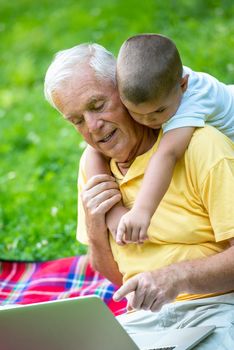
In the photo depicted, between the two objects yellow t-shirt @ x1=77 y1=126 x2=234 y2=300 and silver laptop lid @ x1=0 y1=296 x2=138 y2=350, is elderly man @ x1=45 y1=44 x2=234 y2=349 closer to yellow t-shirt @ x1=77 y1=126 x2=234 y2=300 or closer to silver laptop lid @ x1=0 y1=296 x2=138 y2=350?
yellow t-shirt @ x1=77 y1=126 x2=234 y2=300

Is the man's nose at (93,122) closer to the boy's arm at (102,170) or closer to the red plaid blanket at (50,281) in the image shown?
the boy's arm at (102,170)

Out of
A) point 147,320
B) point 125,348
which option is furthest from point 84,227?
point 125,348

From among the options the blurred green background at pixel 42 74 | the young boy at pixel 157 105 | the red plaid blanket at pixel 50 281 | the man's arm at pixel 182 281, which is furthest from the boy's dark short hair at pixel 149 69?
the blurred green background at pixel 42 74

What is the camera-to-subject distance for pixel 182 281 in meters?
2.81

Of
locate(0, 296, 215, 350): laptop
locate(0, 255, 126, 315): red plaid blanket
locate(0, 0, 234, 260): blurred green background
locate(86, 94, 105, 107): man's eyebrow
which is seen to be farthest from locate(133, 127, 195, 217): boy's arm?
locate(0, 0, 234, 260): blurred green background

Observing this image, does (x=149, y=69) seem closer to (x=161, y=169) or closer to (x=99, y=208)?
(x=161, y=169)

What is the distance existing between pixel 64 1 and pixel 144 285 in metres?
7.30

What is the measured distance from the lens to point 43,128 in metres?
7.24

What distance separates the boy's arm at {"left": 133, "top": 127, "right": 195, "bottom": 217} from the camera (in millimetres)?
2895

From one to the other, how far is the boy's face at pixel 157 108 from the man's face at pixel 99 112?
3.0 inches

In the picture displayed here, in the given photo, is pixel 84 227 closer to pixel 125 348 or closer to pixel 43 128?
pixel 125 348

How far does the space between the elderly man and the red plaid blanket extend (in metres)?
0.93

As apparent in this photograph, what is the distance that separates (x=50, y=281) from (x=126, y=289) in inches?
66.9

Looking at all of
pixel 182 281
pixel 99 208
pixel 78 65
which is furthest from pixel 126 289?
pixel 78 65
